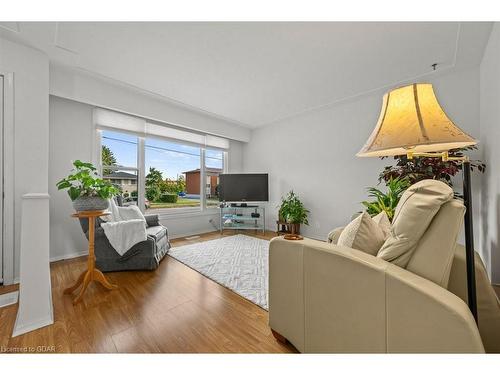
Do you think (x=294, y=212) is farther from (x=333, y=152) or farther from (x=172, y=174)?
(x=172, y=174)

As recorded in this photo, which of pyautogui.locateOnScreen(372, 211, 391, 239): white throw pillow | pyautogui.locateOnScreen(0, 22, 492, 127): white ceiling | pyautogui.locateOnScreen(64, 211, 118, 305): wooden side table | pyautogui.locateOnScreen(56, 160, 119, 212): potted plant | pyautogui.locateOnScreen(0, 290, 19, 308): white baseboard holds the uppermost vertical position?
pyautogui.locateOnScreen(0, 22, 492, 127): white ceiling

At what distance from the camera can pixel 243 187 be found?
4520mm

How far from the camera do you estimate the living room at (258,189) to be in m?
0.86

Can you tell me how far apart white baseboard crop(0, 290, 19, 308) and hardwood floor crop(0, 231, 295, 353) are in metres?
0.12

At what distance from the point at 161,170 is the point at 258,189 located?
2.00 m

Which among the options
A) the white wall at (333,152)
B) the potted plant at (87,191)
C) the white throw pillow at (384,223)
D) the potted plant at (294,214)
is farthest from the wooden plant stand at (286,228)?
the potted plant at (87,191)

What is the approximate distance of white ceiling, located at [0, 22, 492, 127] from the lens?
6.15 feet

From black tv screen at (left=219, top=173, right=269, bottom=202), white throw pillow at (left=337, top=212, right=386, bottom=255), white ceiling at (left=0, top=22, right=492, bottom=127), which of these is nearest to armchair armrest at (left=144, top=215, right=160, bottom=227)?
black tv screen at (left=219, top=173, right=269, bottom=202)

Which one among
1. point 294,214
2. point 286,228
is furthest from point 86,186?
point 286,228

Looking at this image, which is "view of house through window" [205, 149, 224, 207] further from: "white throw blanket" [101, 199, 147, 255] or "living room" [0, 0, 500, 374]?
"white throw blanket" [101, 199, 147, 255]

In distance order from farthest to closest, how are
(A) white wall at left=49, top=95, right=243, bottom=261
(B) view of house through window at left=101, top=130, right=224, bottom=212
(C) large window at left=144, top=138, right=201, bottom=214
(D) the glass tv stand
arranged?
(D) the glass tv stand → (C) large window at left=144, top=138, right=201, bottom=214 → (B) view of house through window at left=101, top=130, right=224, bottom=212 → (A) white wall at left=49, top=95, right=243, bottom=261
